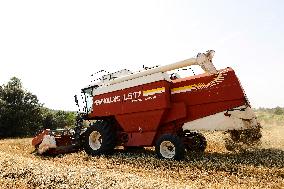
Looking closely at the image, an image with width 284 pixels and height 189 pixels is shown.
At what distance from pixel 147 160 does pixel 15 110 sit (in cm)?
2091

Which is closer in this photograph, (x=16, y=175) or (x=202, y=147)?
(x=16, y=175)

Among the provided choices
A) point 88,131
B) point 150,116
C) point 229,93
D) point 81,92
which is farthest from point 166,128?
point 81,92

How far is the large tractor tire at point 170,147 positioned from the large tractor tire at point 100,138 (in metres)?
2.47

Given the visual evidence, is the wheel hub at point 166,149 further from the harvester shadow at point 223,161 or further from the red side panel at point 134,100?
the red side panel at point 134,100

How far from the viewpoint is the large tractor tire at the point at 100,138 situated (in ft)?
43.1

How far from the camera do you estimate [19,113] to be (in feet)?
95.4

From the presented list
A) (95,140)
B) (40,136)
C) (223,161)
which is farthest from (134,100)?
(40,136)

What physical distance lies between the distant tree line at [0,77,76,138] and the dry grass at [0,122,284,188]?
18.4 meters

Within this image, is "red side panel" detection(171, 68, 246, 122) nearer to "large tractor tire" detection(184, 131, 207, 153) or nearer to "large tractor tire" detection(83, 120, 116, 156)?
"large tractor tire" detection(184, 131, 207, 153)

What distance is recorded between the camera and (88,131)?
14.0 m

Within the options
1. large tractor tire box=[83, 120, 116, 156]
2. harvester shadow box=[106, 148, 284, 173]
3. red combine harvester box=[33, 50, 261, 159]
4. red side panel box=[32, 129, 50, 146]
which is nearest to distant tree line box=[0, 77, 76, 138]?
red side panel box=[32, 129, 50, 146]

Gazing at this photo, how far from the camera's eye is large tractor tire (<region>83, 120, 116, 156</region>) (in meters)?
13.1

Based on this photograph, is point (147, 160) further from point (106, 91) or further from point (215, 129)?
point (106, 91)

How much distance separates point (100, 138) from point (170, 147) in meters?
3.52
